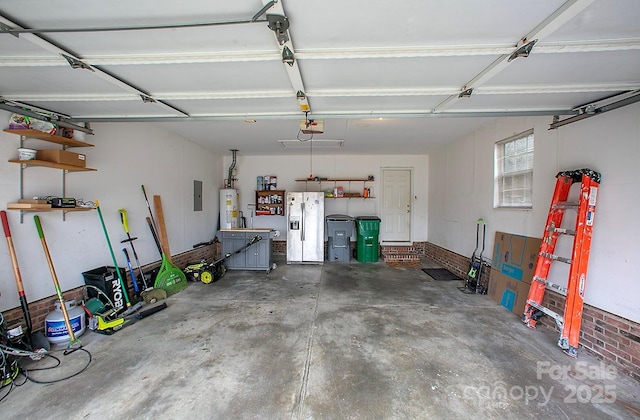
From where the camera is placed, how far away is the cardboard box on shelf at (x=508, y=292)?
127 inches

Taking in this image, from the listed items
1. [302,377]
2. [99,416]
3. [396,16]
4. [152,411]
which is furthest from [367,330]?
[396,16]

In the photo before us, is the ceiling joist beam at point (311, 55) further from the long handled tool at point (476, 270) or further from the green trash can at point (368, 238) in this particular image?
the green trash can at point (368, 238)

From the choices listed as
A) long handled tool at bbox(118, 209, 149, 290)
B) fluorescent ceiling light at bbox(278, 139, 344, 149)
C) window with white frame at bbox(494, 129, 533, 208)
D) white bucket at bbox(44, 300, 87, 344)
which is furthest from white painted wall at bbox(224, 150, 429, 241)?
white bucket at bbox(44, 300, 87, 344)

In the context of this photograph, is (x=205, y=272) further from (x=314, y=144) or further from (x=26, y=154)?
(x=314, y=144)

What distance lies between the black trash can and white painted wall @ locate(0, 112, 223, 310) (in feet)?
10.4

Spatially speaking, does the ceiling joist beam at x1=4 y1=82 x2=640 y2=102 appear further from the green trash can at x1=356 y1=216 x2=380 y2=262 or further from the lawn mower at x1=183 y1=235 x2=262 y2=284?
the green trash can at x1=356 y1=216 x2=380 y2=262

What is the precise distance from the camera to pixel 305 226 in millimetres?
5988

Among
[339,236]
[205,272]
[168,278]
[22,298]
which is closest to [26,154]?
[22,298]

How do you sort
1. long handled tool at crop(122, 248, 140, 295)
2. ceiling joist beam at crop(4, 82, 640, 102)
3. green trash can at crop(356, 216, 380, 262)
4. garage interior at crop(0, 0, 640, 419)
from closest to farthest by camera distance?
garage interior at crop(0, 0, 640, 419), ceiling joist beam at crop(4, 82, 640, 102), long handled tool at crop(122, 248, 140, 295), green trash can at crop(356, 216, 380, 262)

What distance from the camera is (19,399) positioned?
1891mm

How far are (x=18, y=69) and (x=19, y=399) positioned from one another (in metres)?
2.51

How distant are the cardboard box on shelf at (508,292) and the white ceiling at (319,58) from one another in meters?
2.19

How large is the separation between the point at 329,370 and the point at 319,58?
2.55m

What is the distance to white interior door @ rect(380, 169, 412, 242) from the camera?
6.89m
